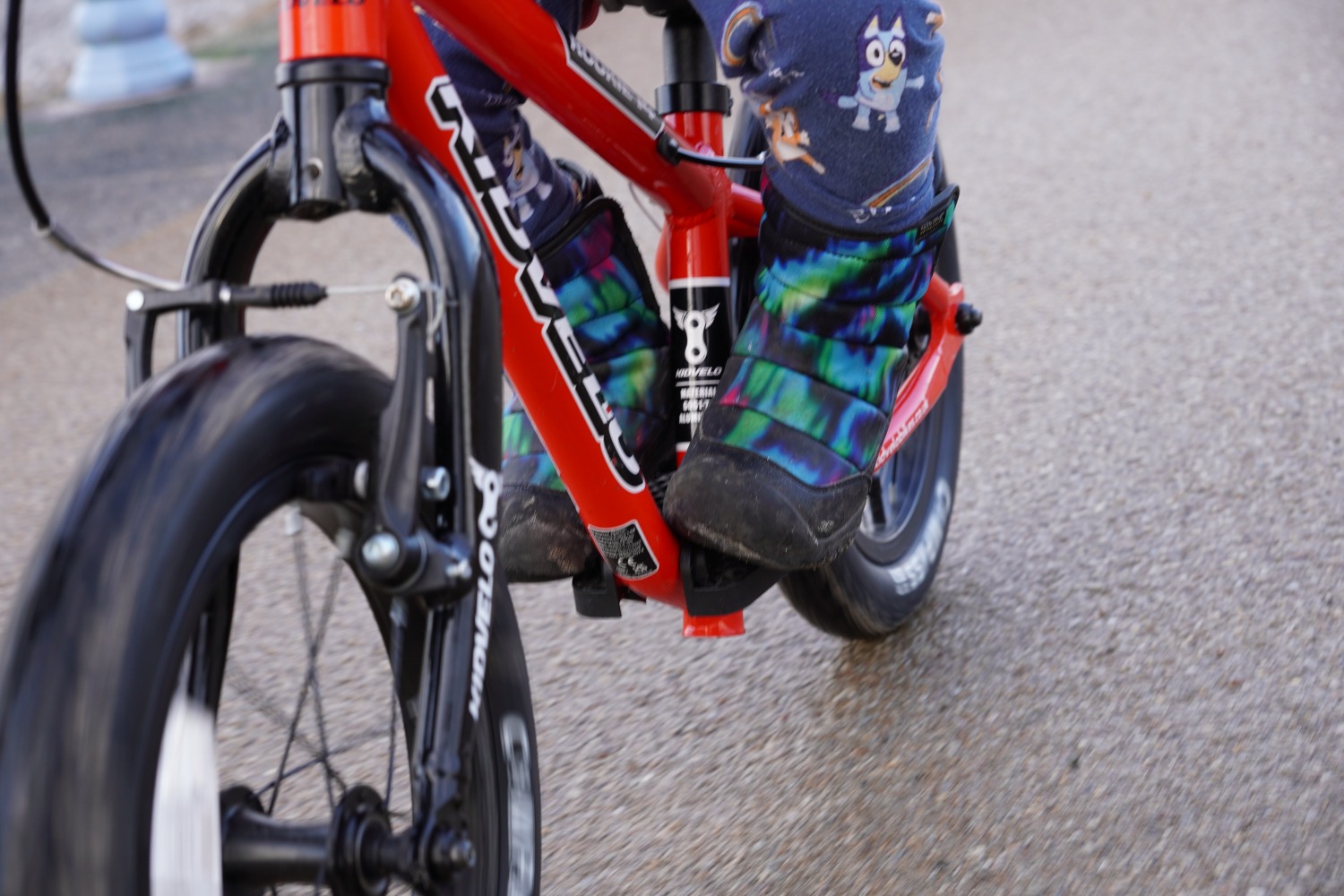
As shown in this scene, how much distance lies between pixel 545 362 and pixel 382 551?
0.41m

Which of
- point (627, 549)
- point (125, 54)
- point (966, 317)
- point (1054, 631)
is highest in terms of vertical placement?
point (966, 317)

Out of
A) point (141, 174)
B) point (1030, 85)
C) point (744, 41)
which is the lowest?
point (141, 174)

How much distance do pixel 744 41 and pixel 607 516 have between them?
49 centimetres

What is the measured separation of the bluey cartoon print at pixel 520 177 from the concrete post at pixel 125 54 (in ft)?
19.0

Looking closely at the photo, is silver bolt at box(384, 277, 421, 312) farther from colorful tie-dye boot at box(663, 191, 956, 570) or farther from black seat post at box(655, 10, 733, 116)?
black seat post at box(655, 10, 733, 116)

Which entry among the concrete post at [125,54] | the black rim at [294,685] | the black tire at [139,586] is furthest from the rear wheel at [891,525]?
the concrete post at [125,54]

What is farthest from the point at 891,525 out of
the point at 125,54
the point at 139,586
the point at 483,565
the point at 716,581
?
the point at 125,54

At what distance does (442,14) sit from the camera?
117 cm

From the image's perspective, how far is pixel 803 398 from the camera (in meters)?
1.51

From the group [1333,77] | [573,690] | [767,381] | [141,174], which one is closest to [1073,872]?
[767,381]

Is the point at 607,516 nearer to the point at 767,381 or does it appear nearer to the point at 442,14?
the point at 767,381

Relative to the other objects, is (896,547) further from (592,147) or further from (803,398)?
(592,147)

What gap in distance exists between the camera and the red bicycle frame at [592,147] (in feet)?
3.48

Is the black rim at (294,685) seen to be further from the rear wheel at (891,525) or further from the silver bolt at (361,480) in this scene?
the rear wheel at (891,525)
